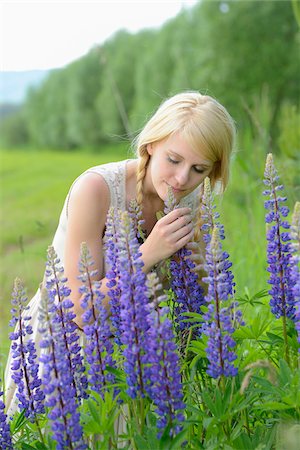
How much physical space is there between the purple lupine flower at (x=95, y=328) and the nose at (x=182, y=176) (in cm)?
93

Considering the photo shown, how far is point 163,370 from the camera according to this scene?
170 cm

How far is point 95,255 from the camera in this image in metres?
2.89

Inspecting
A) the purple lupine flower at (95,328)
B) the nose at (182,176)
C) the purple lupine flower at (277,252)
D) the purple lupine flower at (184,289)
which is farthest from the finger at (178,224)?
the purple lupine flower at (95,328)

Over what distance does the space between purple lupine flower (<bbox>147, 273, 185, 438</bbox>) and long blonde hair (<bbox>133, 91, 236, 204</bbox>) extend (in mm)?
1250

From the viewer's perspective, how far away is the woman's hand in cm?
237

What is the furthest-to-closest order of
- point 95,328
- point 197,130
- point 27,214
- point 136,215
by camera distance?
point 27,214 → point 197,130 → point 136,215 → point 95,328

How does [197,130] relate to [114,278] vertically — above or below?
above

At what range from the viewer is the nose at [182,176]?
2746 mm

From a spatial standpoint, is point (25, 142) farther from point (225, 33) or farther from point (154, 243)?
point (154, 243)

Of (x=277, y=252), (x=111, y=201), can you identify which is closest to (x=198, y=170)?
(x=111, y=201)

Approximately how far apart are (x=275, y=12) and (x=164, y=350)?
18707 mm

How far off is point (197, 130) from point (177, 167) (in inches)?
7.0

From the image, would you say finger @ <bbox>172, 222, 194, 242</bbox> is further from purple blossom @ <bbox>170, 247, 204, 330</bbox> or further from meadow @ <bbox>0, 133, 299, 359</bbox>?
meadow @ <bbox>0, 133, 299, 359</bbox>

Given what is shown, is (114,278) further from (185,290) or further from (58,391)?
(58,391)
